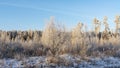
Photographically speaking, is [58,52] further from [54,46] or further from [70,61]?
[70,61]

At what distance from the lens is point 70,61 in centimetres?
1473

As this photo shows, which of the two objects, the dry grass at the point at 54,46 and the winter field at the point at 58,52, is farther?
the dry grass at the point at 54,46

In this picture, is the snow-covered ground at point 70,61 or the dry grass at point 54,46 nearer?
A: the snow-covered ground at point 70,61

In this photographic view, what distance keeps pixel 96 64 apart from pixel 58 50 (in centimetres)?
303

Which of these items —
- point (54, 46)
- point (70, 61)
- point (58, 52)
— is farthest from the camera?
point (54, 46)

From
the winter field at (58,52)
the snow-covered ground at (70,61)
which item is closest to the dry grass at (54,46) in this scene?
the winter field at (58,52)

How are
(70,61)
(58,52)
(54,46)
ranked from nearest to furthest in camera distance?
(70,61)
(58,52)
(54,46)

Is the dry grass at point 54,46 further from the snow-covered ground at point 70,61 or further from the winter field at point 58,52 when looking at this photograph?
the snow-covered ground at point 70,61

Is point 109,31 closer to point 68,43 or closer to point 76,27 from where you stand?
point 76,27

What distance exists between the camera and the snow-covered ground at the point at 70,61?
1386 cm

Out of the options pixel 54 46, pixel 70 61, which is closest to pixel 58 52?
pixel 54 46

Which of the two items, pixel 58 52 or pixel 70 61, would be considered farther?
pixel 58 52

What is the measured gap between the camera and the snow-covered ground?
1386 cm

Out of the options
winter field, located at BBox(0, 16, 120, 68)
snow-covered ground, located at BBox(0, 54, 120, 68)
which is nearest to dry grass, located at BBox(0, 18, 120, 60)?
winter field, located at BBox(0, 16, 120, 68)
